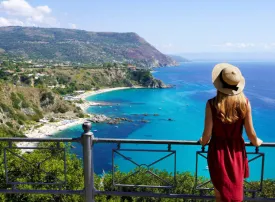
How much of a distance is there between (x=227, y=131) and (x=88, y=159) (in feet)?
5.84

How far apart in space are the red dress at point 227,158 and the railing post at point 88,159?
149 centimetres

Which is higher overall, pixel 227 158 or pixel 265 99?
pixel 227 158

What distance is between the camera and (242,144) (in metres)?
2.92

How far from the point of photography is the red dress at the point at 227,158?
9.13 ft

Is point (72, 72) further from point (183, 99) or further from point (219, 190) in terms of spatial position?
point (219, 190)

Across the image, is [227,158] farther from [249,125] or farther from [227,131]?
[249,125]

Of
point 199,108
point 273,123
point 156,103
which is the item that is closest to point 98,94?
point 156,103

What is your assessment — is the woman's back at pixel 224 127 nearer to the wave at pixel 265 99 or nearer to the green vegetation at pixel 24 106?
the green vegetation at pixel 24 106

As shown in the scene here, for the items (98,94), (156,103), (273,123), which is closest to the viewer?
(273,123)

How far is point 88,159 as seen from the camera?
3.68m

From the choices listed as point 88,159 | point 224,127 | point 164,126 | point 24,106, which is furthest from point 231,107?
point 24,106

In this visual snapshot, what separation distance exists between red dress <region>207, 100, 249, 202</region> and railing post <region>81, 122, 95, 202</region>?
4.88 ft

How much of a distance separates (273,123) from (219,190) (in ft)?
196

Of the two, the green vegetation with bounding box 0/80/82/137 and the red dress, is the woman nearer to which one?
the red dress
